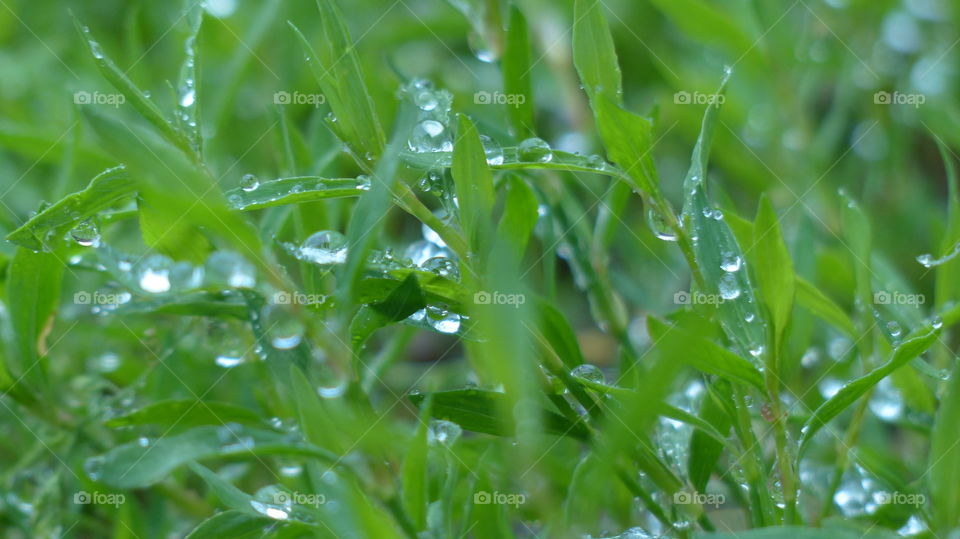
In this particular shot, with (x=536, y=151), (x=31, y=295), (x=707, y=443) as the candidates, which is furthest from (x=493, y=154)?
(x=31, y=295)

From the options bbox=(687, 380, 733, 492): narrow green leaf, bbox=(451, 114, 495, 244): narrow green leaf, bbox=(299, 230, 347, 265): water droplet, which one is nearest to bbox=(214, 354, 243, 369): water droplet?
bbox=(299, 230, 347, 265): water droplet

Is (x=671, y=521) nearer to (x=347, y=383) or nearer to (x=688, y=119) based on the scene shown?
(x=347, y=383)

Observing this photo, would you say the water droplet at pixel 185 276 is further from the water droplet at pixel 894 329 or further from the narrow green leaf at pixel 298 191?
the water droplet at pixel 894 329

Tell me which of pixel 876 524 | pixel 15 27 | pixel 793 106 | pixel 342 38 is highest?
pixel 15 27

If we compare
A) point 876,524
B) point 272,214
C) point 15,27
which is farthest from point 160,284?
point 15,27

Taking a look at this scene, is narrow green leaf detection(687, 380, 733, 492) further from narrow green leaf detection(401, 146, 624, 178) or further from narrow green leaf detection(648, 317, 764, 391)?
narrow green leaf detection(401, 146, 624, 178)

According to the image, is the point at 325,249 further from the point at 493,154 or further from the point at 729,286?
the point at 729,286

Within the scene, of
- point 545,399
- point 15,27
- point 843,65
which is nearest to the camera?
point 545,399

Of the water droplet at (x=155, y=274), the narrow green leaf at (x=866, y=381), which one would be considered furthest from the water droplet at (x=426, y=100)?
the narrow green leaf at (x=866, y=381)
